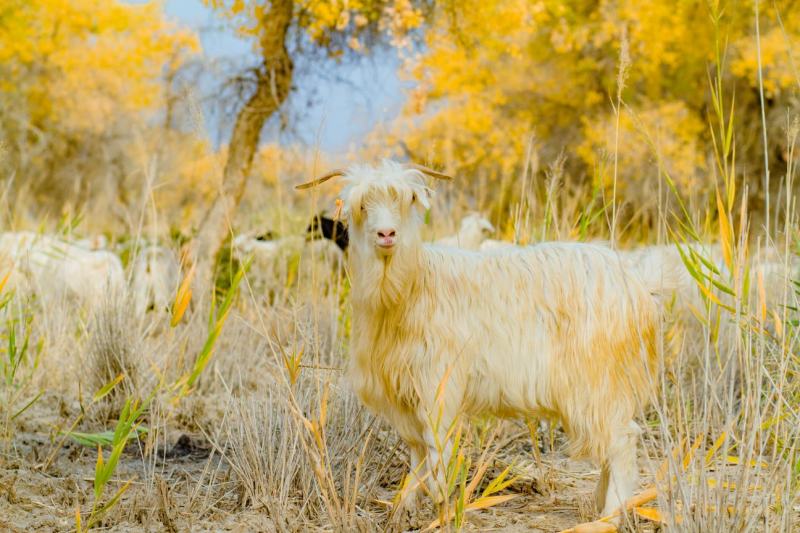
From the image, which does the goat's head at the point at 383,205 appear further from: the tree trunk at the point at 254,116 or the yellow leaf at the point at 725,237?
the tree trunk at the point at 254,116

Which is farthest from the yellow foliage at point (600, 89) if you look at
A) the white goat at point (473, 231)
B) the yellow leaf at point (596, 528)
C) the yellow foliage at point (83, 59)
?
the yellow leaf at point (596, 528)

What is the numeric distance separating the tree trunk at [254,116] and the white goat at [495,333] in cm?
446

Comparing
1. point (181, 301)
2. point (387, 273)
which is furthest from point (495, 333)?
point (181, 301)

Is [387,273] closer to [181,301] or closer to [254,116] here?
[181,301]

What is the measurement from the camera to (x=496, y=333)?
272 cm

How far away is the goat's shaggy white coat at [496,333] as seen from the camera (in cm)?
267

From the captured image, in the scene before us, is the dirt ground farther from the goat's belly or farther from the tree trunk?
the tree trunk

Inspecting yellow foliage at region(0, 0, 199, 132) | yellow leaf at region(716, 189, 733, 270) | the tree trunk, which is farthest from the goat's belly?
yellow foliage at region(0, 0, 199, 132)

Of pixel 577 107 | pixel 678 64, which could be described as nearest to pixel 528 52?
pixel 577 107

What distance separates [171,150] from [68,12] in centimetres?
551

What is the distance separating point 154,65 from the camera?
78.5 ft

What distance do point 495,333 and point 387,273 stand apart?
41 cm

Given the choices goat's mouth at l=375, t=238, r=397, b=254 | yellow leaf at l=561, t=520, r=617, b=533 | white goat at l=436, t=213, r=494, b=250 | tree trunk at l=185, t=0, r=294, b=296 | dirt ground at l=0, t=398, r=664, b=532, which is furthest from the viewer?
tree trunk at l=185, t=0, r=294, b=296

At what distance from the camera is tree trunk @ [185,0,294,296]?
711 centimetres
